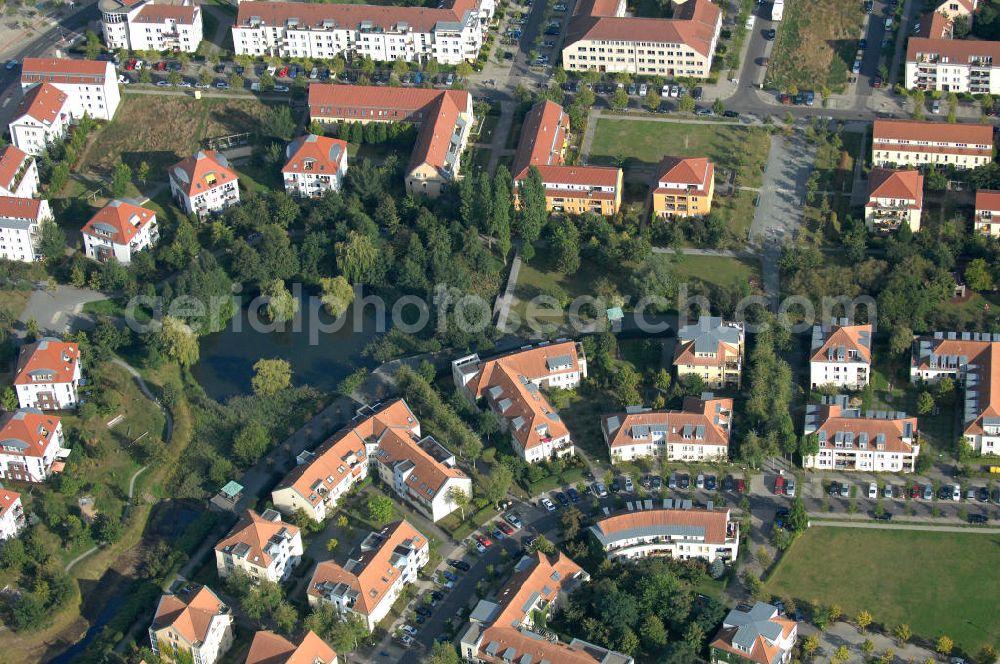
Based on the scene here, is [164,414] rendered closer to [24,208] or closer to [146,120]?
[24,208]

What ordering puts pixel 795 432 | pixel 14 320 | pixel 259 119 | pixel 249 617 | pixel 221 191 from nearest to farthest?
pixel 249 617 < pixel 795 432 < pixel 14 320 < pixel 221 191 < pixel 259 119

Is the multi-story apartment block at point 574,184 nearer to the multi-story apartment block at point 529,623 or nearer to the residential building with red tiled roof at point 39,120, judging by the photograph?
the multi-story apartment block at point 529,623

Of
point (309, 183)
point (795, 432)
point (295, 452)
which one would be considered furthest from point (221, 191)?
point (795, 432)

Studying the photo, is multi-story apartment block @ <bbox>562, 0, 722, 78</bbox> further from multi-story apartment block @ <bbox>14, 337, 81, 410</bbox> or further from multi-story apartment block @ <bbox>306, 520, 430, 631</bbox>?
multi-story apartment block @ <bbox>306, 520, 430, 631</bbox>

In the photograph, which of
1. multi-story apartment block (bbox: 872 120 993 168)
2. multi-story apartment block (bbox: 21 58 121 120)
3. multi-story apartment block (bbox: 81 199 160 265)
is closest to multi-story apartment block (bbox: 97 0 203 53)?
multi-story apartment block (bbox: 21 58 121 120)

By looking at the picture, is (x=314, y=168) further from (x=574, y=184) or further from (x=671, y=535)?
(x=671, y=535)

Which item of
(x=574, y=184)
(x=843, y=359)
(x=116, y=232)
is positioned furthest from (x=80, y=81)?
(x=843, y=359)
